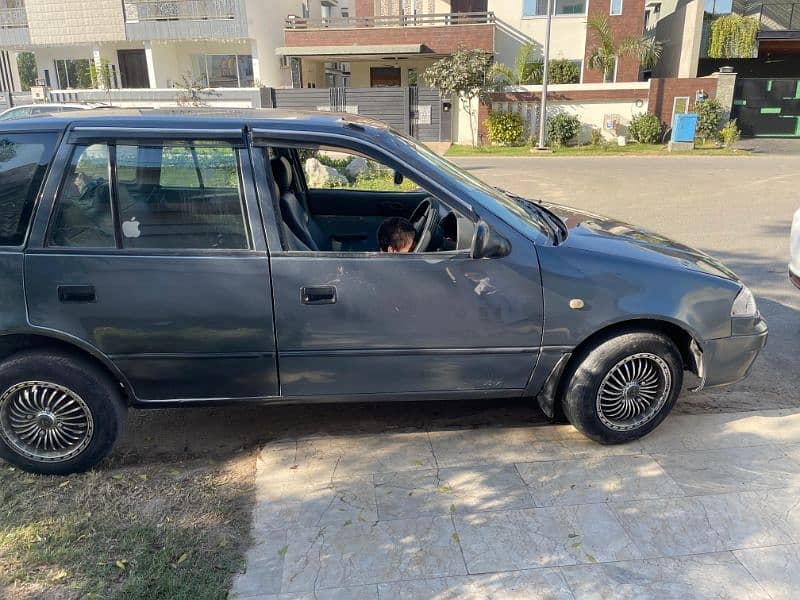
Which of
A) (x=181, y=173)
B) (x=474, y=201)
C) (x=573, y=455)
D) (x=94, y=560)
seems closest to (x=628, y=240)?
(x=474, y=201)

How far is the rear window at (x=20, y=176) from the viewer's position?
10.9 feet

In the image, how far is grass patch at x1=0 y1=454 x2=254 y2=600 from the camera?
9.25 ft

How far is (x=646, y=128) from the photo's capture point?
22.9 metres

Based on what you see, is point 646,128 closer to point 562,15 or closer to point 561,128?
point 561,128

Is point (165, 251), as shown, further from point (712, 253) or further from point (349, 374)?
point (712, 253)

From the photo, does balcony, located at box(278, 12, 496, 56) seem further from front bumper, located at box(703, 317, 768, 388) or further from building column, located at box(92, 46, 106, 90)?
front bumper, located at box(703, 317, 768, 388)

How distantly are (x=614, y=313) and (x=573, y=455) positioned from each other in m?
0.87

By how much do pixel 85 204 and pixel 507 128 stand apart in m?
22.1

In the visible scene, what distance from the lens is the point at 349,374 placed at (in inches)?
140

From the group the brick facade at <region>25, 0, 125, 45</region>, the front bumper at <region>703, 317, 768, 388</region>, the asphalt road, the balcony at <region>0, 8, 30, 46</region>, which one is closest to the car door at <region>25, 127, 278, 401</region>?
the asphalt road

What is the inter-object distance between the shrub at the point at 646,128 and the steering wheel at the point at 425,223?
68.9 feet

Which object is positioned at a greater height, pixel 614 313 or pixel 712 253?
pixel 614 313

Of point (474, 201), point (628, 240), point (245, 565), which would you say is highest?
point (474, 201)

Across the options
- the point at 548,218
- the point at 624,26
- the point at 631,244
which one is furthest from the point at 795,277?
the point at 624,26
